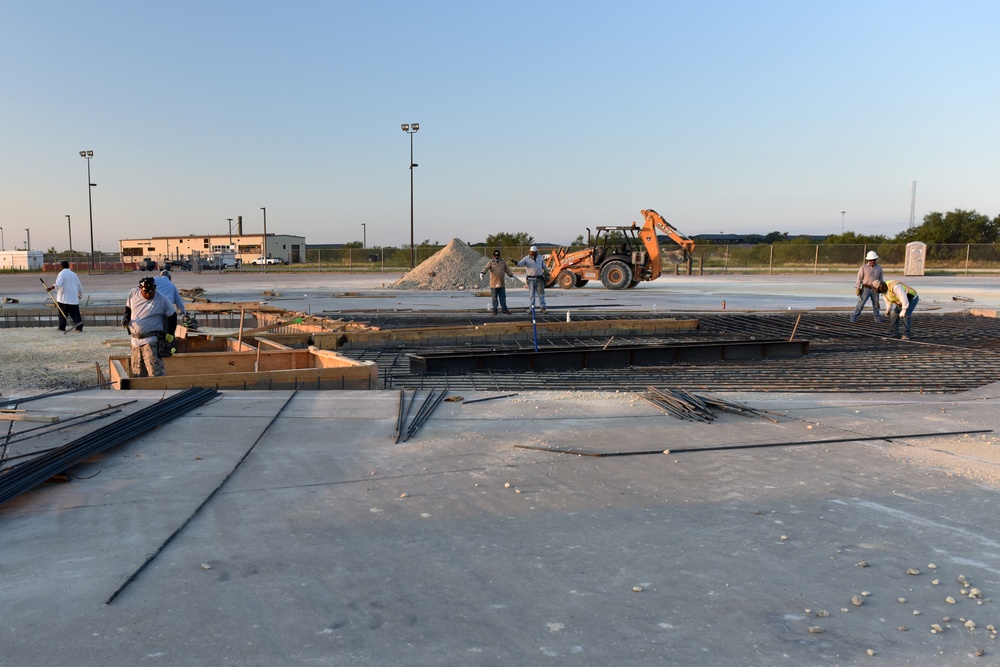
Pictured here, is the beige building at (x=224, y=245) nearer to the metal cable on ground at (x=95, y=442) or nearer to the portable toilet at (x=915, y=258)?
the portable toilet at (x=915, y=258)

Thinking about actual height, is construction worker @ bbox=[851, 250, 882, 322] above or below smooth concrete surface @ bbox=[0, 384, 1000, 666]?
above

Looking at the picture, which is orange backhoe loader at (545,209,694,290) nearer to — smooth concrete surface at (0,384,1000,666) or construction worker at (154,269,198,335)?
construction worker at (154,269,198,335)

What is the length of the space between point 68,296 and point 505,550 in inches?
547

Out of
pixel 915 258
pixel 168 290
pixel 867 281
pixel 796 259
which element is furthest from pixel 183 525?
pixel 796 259

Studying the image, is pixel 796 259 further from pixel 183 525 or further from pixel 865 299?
pixel 183 525

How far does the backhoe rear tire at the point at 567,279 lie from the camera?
28047 millimetres

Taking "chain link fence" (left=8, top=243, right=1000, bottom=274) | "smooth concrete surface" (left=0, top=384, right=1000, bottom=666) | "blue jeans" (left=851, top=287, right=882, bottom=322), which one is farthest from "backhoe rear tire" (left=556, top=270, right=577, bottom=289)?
"smooth concrete surface" (left=0, top=384, right=1000, bottom=666)

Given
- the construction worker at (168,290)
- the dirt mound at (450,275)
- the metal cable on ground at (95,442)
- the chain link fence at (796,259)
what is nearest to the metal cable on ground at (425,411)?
the metal cable on ground at (95,442)

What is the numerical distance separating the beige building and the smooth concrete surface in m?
86.0

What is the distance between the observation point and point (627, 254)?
1049 inches

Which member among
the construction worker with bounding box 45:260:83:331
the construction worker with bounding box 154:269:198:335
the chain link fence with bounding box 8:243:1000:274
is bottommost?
the construction worker with bounding box 45:260:83:331

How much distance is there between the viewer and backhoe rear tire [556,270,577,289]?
28.0 meters

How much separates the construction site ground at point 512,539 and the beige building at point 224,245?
281 ft

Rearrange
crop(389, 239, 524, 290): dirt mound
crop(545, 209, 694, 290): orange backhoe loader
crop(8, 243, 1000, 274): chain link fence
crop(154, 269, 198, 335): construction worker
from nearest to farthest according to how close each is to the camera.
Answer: crop(154, 269, 198, 335): construction worker, crop(545, 209, 694, 290): orange backhoe loader, crop(389, 239, 524, 290): dirt mound, crop(8, 243, 1000, 274): chain link fence
